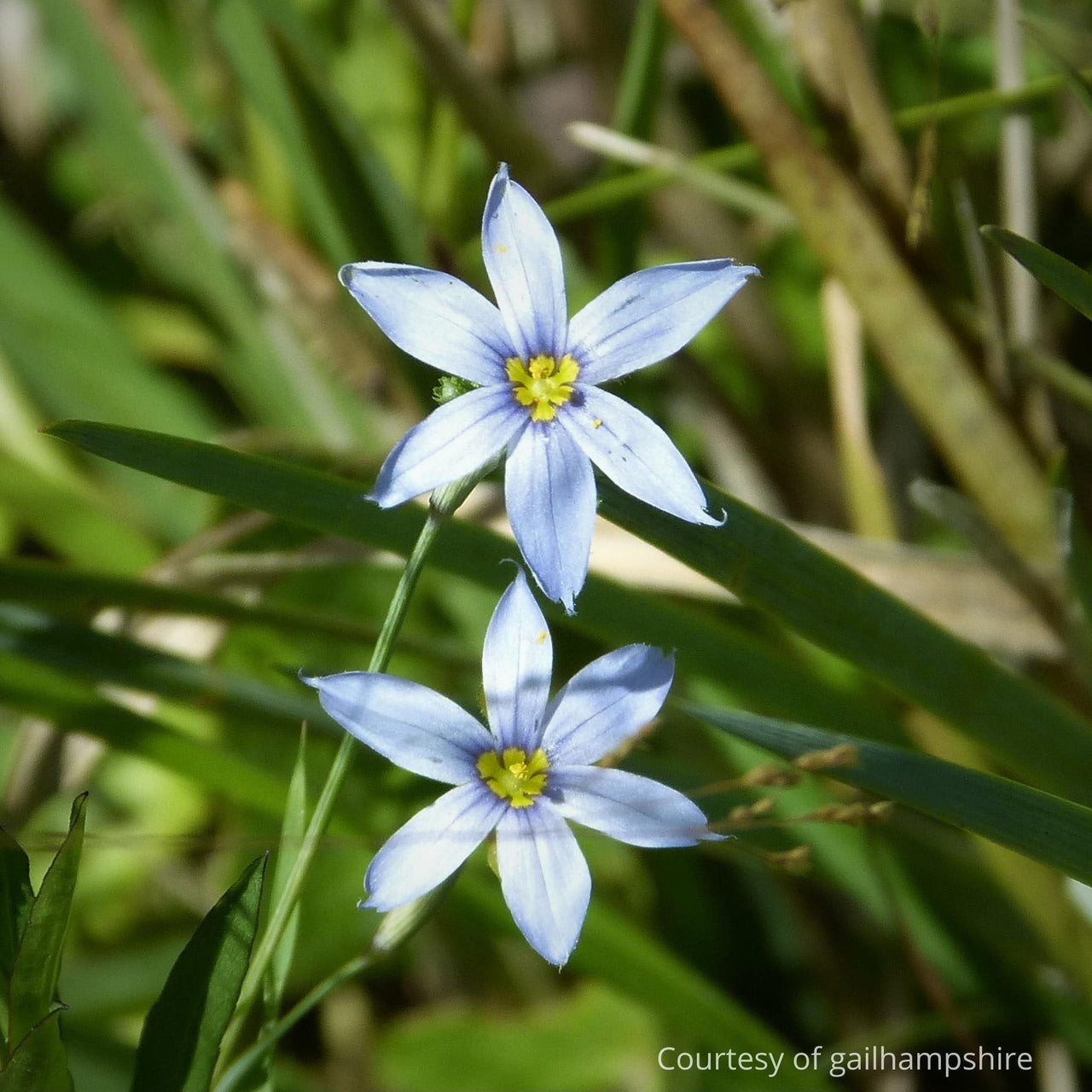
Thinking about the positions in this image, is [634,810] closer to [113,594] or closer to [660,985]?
[113,594]

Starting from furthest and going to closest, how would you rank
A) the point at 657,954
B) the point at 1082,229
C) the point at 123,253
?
the point at 123,253 < the point at 1082,229 < the point at 657,954

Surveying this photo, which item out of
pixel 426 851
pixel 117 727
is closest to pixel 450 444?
pixel 426 851

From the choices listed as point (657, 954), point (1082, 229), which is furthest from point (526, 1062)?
point (1082, 229)

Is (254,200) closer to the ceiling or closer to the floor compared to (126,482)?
closer to the ceiling

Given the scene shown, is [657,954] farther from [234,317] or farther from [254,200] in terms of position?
[254,200]

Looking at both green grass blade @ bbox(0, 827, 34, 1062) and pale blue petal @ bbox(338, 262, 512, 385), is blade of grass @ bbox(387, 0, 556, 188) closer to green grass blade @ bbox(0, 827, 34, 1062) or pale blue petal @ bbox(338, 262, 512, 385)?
pale blue petal @ bbox(338, 262, 512, 385)

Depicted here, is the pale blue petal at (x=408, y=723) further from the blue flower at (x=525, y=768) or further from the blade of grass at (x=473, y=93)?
the blade of grass at (x=473, y=93)
